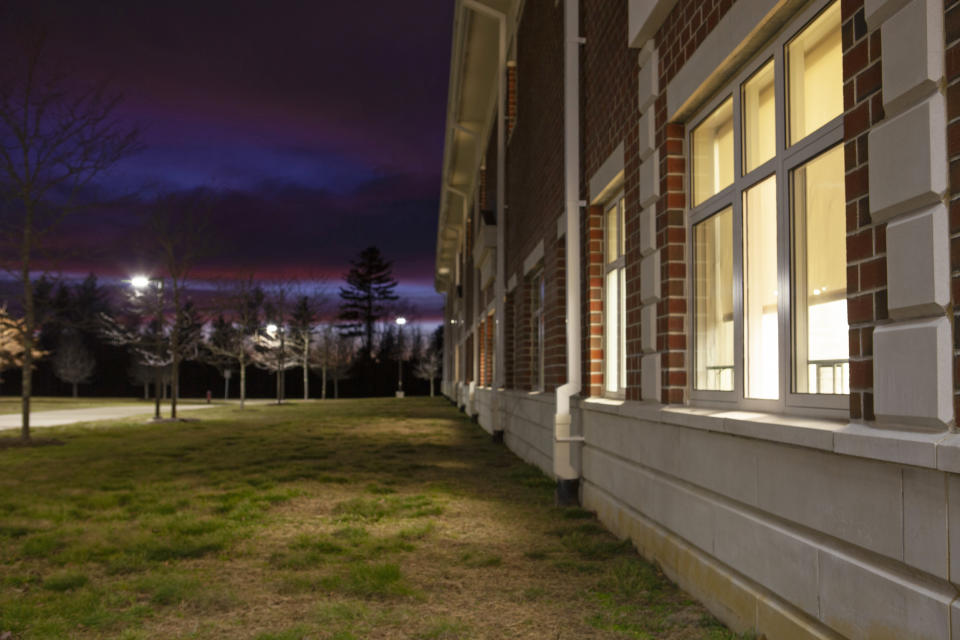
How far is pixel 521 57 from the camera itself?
1366cm

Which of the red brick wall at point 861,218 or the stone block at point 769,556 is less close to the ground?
the red brick wall at point 861,218

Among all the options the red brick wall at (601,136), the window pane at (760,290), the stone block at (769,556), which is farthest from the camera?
the red brick wall at (601,136)

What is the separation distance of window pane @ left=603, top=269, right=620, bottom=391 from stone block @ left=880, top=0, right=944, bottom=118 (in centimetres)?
475

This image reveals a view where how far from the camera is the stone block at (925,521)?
240cm

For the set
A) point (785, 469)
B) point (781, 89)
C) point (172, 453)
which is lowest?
point (172, 453)

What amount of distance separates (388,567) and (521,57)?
10.6 meters

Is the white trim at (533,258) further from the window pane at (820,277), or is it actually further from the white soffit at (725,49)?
the window pane at (820,277)

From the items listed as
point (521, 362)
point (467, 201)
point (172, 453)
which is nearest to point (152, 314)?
point (467, 201)

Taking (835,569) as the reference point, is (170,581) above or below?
below

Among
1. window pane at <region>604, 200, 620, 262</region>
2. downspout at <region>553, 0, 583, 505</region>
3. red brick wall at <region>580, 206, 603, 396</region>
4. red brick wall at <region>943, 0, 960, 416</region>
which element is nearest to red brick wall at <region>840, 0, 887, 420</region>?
red brick wall at <region>943, 0, 960, 416</region>

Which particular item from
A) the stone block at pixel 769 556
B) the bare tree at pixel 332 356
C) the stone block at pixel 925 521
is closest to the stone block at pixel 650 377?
the stone block at pixel 769 556

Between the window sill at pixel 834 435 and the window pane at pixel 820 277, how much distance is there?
27 cm

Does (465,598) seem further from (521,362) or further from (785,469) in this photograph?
(521,362)

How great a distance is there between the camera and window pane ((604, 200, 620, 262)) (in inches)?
300
